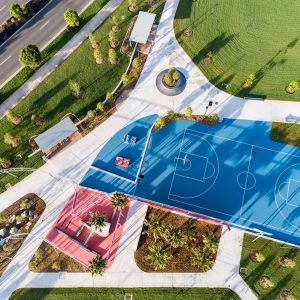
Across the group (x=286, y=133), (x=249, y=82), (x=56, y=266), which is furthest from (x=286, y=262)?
(x=56, y=266)

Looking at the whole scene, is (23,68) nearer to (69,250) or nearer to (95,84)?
(95,84)

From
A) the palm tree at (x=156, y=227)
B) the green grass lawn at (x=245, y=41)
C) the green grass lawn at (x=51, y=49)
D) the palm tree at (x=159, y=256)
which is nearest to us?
the palm tree at (x=159, y=256)

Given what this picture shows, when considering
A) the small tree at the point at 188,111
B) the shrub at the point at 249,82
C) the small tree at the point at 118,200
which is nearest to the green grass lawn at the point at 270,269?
the small tree at the point at 118,200

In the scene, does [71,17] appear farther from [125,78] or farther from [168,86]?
[168,86]

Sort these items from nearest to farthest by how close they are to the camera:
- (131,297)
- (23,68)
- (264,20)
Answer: (131,297) → (23,68) → (264,20)

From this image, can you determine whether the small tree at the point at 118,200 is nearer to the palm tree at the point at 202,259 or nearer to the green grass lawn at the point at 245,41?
the palm tree at the point at 202,259

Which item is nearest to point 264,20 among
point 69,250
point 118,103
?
point 118,103
